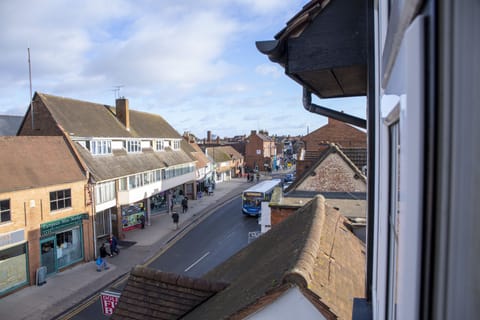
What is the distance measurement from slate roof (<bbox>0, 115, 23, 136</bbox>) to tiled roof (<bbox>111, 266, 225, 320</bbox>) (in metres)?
24.4

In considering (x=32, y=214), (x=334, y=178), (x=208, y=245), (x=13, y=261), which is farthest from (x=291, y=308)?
(x=208, y=245)

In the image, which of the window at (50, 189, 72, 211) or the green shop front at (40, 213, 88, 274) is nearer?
the green shop front at (40, 213, 88, 274)

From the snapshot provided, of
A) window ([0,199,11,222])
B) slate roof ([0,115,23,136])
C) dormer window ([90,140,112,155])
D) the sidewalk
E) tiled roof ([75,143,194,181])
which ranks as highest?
slate roof ([0,115,23,136])

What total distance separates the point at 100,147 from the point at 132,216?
569 cm

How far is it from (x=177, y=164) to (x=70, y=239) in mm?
13406

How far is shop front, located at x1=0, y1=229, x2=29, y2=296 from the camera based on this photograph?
13773 millimetres

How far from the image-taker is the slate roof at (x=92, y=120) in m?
19.4

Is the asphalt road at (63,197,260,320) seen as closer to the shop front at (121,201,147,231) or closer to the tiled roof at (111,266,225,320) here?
the shop front at (121,201,147,231)

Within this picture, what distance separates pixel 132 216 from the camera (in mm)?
23562

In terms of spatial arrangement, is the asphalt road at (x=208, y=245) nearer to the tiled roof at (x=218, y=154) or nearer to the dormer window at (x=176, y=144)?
the dormer window at (x=176, y=144)

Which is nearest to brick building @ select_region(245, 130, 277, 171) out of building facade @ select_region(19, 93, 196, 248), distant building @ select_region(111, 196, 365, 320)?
building facade @ select_region(19, 93, 196, 248)

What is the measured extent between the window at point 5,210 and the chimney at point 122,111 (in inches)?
470

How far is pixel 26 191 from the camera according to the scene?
48.4ft

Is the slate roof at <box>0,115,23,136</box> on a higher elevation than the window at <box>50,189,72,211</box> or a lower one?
higher
